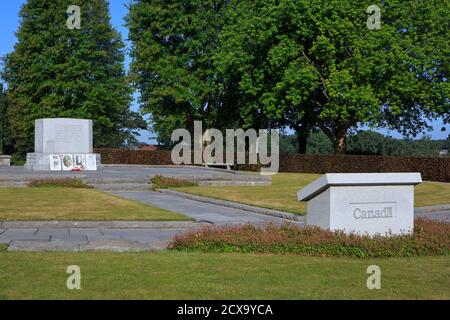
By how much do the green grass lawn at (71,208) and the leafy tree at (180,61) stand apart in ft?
96.0

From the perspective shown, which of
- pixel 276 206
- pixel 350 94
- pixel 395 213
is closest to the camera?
pixel 395 213

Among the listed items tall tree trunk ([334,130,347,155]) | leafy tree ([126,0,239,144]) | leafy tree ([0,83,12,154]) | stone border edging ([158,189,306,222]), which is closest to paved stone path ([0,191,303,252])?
stone border edging ([158,189,306,222])

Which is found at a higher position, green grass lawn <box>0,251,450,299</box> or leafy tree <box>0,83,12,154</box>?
leafy tree <box>0,83,12,154</box>

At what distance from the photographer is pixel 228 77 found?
157 feet

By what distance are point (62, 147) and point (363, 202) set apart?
26374 mm

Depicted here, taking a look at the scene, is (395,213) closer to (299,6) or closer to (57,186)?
(57,186)

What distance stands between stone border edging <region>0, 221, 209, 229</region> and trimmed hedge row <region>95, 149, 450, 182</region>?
23.5 metres

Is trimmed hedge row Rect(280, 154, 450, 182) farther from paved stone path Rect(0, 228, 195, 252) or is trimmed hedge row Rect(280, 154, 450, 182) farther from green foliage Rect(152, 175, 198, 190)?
paved stone path Rect(0, 228, 195, 252)

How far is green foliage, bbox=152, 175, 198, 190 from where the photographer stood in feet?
91.1

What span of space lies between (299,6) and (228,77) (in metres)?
8.38

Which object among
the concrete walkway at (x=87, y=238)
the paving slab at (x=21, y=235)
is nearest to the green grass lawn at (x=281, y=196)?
the concrete walkway at (x=87, y=238)

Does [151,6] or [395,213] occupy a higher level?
[151,6]

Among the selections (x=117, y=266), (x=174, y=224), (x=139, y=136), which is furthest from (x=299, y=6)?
(x=139, y=136)
